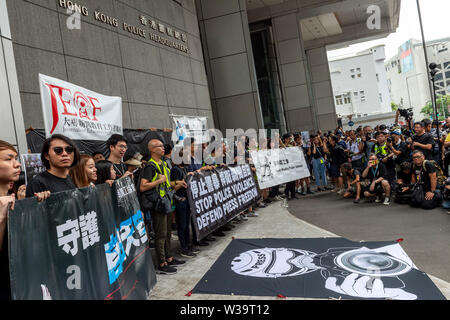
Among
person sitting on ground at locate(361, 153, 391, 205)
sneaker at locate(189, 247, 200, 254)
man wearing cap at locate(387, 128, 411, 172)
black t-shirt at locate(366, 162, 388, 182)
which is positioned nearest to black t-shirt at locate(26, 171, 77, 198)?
sneaker at locate(189, 247, 200, 254)

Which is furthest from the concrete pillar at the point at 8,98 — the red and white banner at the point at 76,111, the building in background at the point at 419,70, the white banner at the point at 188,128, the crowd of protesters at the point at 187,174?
the building in background at the point at 419,70

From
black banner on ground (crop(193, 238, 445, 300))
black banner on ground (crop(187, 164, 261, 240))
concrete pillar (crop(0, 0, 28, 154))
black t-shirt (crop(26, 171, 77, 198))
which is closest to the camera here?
black t-shirt (crop(26, 171, 77, 198))

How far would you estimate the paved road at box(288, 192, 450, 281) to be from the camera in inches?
155

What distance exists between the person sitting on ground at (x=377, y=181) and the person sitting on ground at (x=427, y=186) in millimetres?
768

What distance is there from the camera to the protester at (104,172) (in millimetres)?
3799

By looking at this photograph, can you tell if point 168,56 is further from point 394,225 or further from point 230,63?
point 394,225

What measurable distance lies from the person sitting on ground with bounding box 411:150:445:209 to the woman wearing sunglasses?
21.5ft

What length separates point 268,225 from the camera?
6344 mm

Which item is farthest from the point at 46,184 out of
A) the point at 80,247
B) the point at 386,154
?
the point at 386,154

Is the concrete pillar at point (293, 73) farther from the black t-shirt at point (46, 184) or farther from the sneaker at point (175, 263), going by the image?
the black t-shirt at point (46, 184)

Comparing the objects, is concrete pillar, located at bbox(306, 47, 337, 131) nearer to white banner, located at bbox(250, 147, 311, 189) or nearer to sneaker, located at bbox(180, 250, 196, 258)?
white banner, located at bbox(250, 147, 311, 189)

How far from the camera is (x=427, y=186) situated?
21.2ft

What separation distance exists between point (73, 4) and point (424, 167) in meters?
8.66
